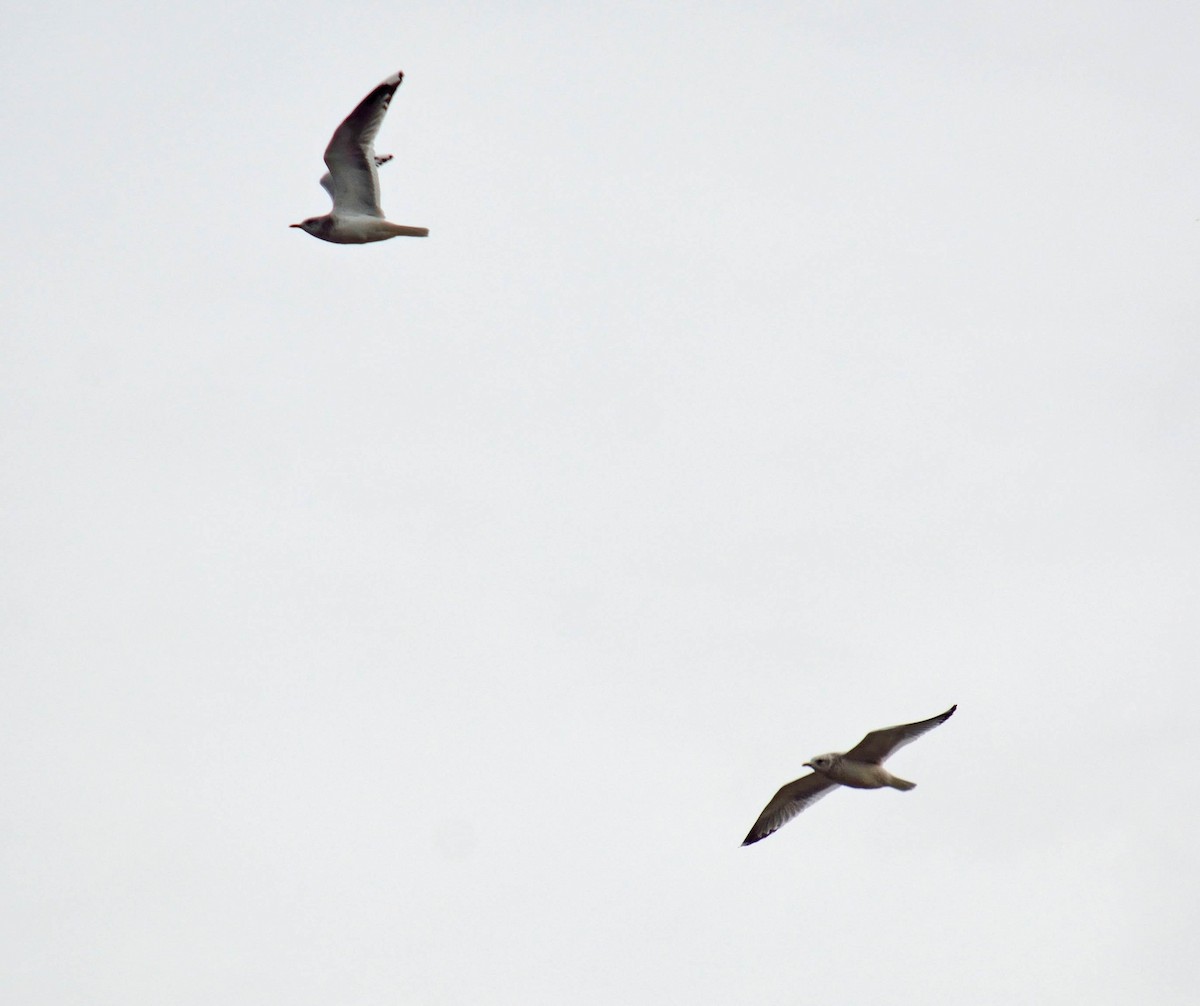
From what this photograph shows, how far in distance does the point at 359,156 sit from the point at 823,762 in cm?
1416

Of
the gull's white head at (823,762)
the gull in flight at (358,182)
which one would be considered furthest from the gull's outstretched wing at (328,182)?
the gull's white head at (823,762)

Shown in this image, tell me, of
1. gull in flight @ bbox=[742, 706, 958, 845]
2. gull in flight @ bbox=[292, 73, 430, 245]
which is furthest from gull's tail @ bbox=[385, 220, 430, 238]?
gull in flight @ bbox=[742, 706, 958, 845]

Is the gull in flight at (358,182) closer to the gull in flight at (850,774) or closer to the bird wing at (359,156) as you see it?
the bird wing at (359,156)

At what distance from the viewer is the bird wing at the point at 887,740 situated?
3359 centimetres

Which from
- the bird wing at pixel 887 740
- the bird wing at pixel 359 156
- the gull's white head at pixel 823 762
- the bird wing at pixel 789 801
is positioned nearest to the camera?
the bird wing at pixel 359 156

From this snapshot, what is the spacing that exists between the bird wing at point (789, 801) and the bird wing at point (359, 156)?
46.0ft

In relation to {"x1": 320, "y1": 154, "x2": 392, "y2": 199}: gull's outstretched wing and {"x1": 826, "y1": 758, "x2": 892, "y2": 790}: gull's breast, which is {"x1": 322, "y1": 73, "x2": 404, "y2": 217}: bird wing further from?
{"x1": 826, "y1": 758, "x2": 892, "y2": 790}: gull's breast

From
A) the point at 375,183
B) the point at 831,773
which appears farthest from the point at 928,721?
the point at 375,183

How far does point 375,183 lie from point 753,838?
48.4 feet

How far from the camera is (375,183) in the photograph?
1294 inches

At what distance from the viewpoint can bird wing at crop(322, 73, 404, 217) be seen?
32.0 meters

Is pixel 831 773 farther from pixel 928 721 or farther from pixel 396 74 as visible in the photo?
pixel 396 74

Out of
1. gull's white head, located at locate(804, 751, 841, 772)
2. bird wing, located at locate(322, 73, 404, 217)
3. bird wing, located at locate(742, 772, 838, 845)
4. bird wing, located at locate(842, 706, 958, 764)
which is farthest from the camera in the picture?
bird wing, located at locate(742, 772, 838, 845)

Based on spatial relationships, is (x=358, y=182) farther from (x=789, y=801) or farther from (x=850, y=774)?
(x=789, y=801)
